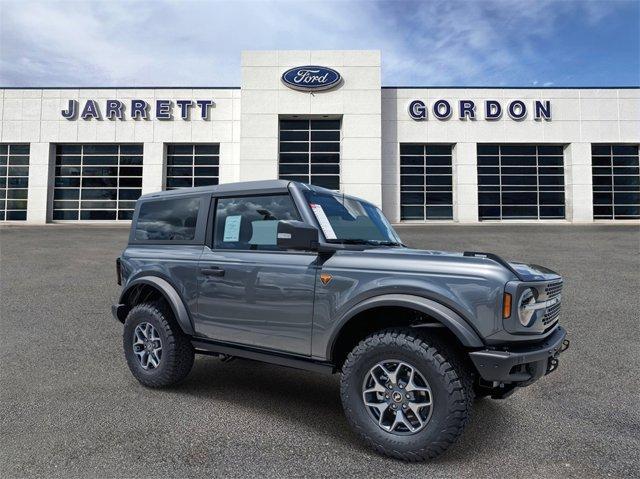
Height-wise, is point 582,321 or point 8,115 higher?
point 8,115

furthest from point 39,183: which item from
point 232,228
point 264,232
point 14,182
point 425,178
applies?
point 264,232

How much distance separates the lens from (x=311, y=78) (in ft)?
73.9

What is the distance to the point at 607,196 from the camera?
2402 centimetres

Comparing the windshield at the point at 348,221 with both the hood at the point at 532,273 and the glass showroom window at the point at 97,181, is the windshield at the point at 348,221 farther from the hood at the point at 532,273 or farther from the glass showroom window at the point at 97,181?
the glass showroom window at the point at 97,181

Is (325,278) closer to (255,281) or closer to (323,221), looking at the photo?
(323,221)

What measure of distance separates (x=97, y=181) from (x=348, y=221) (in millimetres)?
24643

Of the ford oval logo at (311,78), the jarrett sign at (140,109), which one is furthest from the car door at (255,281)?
the jarrett sign at (140,109)

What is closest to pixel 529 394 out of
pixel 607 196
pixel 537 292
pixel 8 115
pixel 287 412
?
pixel 537 292

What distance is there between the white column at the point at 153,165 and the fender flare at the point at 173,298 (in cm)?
2114

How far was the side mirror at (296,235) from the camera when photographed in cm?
313

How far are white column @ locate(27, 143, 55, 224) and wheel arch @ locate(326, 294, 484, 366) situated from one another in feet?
85.8

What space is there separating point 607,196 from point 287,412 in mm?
26508

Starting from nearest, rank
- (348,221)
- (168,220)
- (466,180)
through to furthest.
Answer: (348,221) < (168,220) < (466,180)

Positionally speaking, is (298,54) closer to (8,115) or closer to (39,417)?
(8,115)
